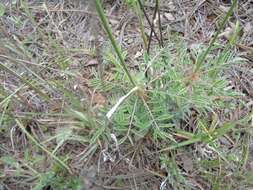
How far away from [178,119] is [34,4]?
829mm

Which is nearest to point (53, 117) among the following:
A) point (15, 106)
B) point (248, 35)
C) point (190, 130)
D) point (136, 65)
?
point (15, 106)

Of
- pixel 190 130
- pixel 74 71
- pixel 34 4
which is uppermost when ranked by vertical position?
pixel 34 4

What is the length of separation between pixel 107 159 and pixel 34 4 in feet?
2.64

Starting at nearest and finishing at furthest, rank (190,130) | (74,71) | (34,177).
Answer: (34,177)
(190,130)
(74,71)

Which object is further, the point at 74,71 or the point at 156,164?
the point at 74,71

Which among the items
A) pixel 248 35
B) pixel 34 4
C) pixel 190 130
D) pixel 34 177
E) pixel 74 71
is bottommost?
pixel 34 177

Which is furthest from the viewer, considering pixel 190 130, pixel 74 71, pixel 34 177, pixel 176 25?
pixel 176 25

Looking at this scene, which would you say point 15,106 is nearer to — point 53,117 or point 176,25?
point 53,117

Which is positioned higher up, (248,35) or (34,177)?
(248,35)

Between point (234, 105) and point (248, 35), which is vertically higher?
point (248, 35)

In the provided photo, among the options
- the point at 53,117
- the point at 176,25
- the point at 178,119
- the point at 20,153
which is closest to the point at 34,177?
the point at 20,153

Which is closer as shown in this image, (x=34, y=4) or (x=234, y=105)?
(x=234, y=105)

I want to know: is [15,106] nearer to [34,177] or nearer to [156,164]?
[34,177]

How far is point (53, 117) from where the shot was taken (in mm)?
1399
